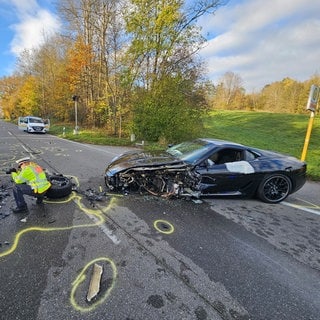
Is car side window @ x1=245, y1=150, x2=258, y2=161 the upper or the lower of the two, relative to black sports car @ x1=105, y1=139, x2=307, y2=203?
upper

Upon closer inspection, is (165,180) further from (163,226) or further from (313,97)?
(313,97)

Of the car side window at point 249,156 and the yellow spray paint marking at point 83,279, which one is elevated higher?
the car side window at point 249,156

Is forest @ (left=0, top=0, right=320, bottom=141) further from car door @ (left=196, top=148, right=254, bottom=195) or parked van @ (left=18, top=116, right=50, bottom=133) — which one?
car door @ (left=196, top=148, right=254, bottom=195)

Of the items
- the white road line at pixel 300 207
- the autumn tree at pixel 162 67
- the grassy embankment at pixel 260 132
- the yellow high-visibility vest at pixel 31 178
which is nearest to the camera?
the yellow high-visibility vest at pixel 31 178

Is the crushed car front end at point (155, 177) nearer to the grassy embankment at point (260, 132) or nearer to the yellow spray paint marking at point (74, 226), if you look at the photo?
the yellow spray paint marking at point (74, 226)

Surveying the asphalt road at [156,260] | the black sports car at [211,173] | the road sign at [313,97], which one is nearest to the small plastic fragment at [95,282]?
the asphalt road at [156,260]

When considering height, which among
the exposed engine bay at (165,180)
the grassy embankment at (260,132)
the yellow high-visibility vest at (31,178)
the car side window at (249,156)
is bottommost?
the grassy embankment at (260,132)

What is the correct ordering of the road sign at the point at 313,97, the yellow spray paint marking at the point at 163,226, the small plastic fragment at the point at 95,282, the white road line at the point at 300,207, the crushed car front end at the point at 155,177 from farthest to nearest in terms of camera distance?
the road sign at the point at 313,97 < the white road line at the point at 300,207 < the crushed car front end at the point at 155,177 < the yellow spray paint marking at the point at 163,226 < the small plastic fragment at the point at 95,282

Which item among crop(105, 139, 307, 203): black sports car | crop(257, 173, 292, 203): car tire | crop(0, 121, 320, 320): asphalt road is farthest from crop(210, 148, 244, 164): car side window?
crop(0, 121, 320, 320): asphalt road

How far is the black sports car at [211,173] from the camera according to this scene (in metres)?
4.56

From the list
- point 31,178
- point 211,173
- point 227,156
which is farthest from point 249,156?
point 31,178

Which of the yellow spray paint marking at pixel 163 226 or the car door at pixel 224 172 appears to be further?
the car door at pixel 224 172

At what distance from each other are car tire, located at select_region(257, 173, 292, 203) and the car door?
0.41 metres

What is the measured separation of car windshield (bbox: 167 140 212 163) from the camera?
4805 millimetres
